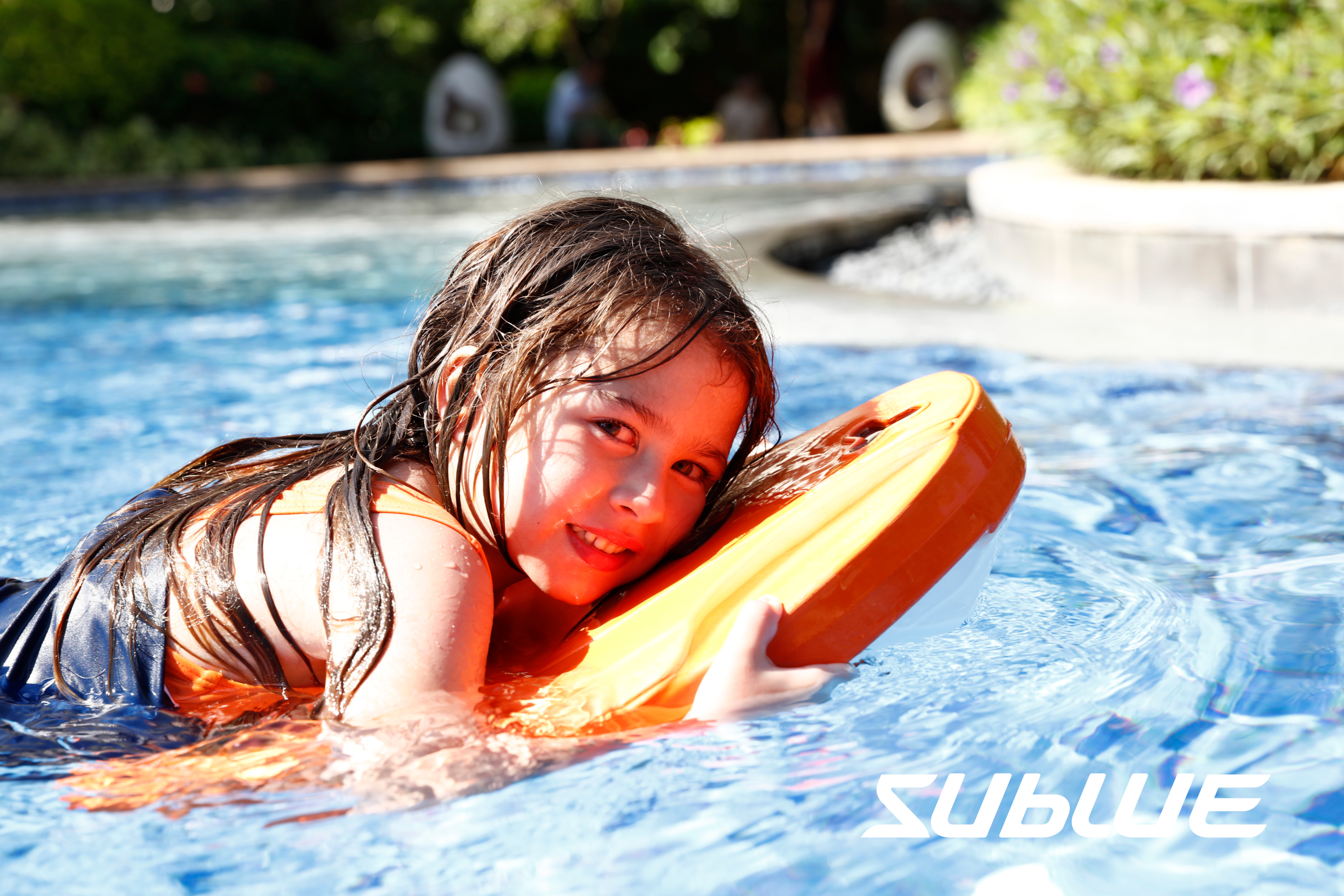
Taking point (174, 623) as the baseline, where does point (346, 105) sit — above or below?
above

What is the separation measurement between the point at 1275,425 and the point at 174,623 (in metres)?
2.92

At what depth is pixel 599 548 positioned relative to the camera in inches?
79.2

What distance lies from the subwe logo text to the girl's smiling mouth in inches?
20.5

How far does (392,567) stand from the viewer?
190cm

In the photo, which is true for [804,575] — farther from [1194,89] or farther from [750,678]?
[1194,89]

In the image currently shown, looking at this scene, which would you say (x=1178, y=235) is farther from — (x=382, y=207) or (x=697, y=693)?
(x=382, y=207)

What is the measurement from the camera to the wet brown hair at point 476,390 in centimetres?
198

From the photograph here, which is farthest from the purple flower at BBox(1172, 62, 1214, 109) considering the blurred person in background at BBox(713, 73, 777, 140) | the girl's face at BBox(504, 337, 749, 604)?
the blurred person in background at BBox(713, 73, 777, 140)

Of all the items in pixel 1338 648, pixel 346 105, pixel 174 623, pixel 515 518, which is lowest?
pixel 1338 648

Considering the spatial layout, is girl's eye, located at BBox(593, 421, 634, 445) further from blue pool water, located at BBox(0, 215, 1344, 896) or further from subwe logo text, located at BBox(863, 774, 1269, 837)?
subwe logo text, located at BBox(863, 774, 1269, 837)

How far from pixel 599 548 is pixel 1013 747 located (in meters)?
0.70

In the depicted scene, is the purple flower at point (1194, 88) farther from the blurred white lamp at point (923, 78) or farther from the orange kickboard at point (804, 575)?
the blurred white lamp at point (923, 78)

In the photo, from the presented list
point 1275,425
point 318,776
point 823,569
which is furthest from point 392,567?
point 1275,425

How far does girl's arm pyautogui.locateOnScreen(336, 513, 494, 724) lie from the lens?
1.83 meters
